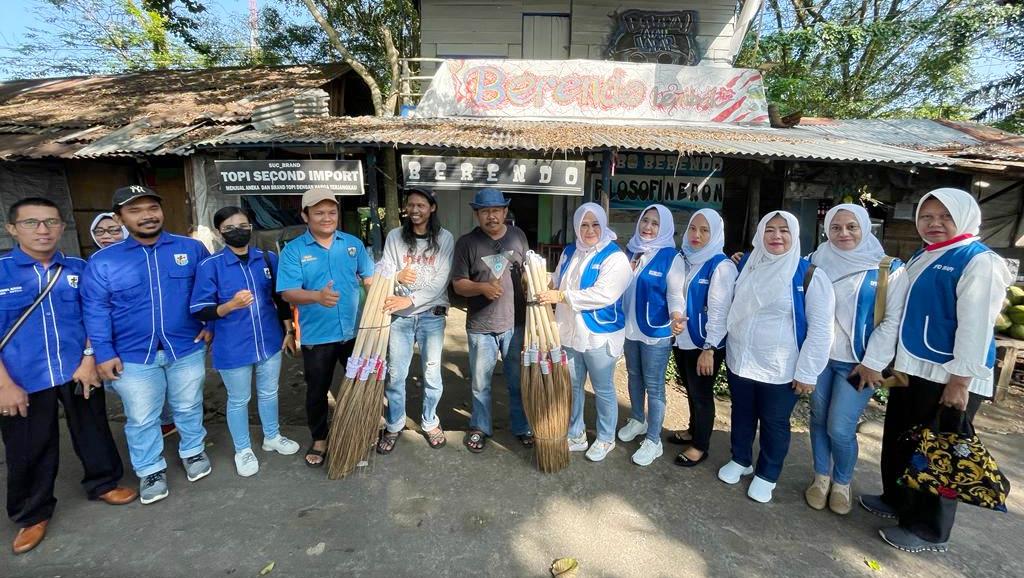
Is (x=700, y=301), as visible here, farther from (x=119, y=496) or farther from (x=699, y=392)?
(x=119, y=496)

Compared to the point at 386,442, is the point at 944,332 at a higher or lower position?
higher

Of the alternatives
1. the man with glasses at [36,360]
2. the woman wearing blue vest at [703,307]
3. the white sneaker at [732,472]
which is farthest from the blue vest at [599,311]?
the man with glasses at [36,360]

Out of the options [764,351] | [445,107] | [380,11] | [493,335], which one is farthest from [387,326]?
[380,11]

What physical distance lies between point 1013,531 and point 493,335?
2845 millimetres

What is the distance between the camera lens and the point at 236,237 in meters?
2.48

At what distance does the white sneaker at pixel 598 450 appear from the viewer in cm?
278

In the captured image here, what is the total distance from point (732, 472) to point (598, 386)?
0.88 metres

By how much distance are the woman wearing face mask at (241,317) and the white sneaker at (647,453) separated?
7.19 feet

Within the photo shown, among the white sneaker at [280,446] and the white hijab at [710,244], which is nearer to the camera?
the white hijab at [710,244]

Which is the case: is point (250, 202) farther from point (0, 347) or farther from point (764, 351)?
point (764, 351)

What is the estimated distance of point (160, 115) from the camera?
7.01 metres

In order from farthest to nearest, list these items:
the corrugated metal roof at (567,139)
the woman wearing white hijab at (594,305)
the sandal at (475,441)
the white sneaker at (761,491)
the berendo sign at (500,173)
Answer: the berendo sign at (500,173)
the corrugated metal roof at (567,139)
the sandal at (475,441)
the woman wearing white hijab at (594,305)
the white sneaker at (761,491)

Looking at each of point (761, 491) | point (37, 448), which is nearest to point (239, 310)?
point (37, 448)

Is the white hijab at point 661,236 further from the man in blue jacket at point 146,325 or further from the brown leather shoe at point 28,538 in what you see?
the brown leather shoe at point 28,538
